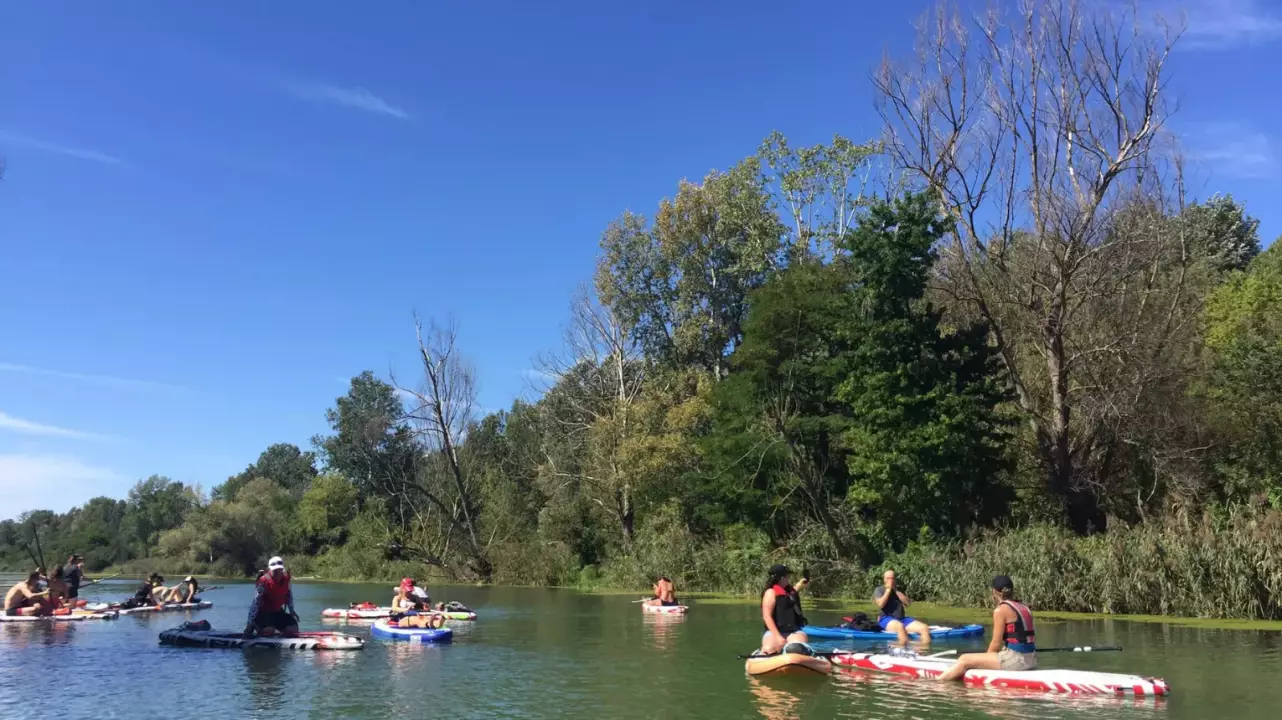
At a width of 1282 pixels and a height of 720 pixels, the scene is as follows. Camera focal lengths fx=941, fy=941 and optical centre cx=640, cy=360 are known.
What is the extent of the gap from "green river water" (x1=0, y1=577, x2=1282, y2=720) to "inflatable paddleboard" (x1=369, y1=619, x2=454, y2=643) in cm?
43

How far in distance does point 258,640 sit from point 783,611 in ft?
36.6

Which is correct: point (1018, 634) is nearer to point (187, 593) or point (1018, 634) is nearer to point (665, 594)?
point (665, 594)

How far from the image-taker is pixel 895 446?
29.7 m

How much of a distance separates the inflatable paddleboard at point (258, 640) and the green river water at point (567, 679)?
284 millimetres

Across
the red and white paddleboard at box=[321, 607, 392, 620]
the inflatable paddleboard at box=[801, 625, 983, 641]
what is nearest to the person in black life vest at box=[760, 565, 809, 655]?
the inflatable paddleboard at box=[801, 625, 983, 641]

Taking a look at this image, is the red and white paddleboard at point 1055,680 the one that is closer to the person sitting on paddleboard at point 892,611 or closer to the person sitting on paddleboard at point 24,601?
the person sitting on paddleboard at point 892,611

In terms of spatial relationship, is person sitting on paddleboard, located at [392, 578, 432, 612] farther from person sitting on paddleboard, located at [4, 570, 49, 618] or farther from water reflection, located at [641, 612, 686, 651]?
person sitting on paddleboard, located at [4, 570, 49, 618]

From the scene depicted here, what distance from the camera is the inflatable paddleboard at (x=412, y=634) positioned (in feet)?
67.6

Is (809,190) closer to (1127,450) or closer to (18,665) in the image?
(1127,450)

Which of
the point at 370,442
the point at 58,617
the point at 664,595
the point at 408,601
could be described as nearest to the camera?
the point at 408,601

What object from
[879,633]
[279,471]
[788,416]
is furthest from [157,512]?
[879,633]

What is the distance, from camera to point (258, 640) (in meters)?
19.3

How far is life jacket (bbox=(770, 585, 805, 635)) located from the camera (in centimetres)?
1488

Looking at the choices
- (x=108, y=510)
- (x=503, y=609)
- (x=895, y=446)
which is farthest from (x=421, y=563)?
→ (x=108, y=510)
